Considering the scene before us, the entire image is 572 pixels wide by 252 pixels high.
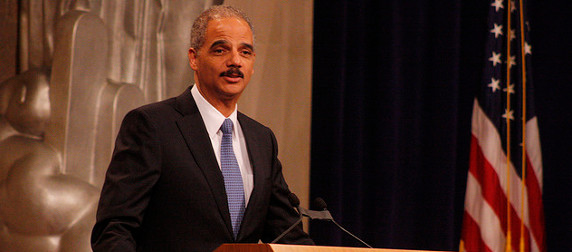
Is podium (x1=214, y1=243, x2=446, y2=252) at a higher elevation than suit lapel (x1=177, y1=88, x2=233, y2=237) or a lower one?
lower

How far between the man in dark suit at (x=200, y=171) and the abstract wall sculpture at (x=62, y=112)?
4.03 ft

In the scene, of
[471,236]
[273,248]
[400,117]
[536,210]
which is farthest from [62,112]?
[536,210]

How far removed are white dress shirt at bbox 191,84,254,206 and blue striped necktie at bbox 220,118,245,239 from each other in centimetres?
2

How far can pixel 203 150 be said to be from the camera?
1990 millimetres

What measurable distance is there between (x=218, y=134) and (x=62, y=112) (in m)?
1.33

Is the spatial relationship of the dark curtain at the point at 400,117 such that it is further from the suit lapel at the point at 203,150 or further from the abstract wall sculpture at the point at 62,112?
the suit lapel at the point at 203,150

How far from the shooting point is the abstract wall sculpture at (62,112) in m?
3.04

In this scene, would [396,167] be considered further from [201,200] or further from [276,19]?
[201,200]

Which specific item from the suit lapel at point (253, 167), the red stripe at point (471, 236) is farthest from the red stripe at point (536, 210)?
the suit lapel at point (253, 167)

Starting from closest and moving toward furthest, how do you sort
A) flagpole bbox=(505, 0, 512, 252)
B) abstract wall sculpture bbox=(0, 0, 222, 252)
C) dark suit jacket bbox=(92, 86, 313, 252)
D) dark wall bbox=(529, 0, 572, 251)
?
dark suit jacket bbox=(92, 86, 313, 252) → abstract wall sculpture bbox=(0, 0, 222, 252) → flagpole bbox=(505, 0, 512, 252) → dark wall bbox=(529, 0, 572, 251)

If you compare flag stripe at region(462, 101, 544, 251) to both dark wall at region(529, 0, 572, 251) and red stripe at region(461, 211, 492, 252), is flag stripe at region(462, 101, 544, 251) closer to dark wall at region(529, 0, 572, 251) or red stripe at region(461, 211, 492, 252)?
red stripe at region(461, 211, 492, 252)

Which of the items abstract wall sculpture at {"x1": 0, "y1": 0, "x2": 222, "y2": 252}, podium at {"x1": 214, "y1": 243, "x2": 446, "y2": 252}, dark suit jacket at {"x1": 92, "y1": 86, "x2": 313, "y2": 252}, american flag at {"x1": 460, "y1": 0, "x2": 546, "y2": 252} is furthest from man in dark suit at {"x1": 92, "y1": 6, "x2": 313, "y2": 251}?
american flag at {"x1": 460, "y1": 0, "x2": 546, "y2": 252}

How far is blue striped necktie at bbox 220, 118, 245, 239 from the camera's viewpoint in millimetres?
1997

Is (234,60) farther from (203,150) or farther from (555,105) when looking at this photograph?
(555,105)
